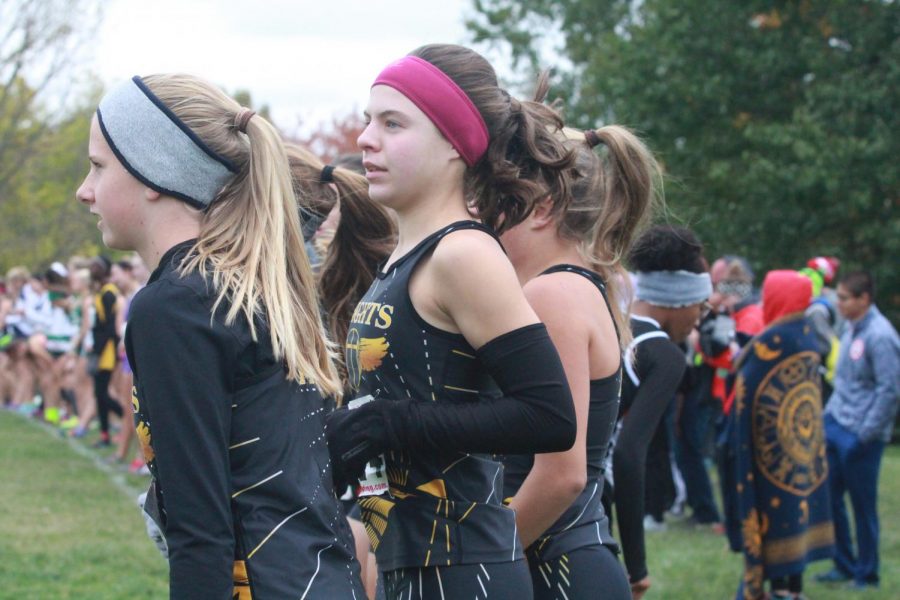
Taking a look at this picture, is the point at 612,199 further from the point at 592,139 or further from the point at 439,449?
the point at 439,449

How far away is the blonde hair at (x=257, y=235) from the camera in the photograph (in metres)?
2.34

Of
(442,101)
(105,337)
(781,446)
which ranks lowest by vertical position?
(105,337)

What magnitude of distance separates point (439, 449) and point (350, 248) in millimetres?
1584

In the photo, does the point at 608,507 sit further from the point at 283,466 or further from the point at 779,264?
the point at 779,264

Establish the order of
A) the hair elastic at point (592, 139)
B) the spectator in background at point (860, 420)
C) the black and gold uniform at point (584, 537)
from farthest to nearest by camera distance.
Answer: the spectator in background at point (860, 420) → the hair elastic at point (592, 139) → the black and gold uniform at point (584, 537)

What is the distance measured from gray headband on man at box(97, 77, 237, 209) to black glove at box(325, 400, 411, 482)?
54cm

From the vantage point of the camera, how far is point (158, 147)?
7.95ft

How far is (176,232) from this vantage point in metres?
2.44

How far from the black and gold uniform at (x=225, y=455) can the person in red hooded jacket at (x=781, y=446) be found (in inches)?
201

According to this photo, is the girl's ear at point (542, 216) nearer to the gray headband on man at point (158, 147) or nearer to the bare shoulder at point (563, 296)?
the bare shoulder at point (563, 296)

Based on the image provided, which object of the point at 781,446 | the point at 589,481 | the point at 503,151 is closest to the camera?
the point at 503,151

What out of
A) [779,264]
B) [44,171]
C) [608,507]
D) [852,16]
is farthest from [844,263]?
[44,171]

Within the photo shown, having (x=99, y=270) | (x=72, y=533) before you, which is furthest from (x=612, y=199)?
(x=99, y=270)

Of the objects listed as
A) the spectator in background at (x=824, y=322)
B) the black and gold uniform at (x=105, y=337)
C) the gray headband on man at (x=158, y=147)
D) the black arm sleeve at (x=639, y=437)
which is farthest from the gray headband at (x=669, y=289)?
the black and gold uniform at (x=105, y=337)
